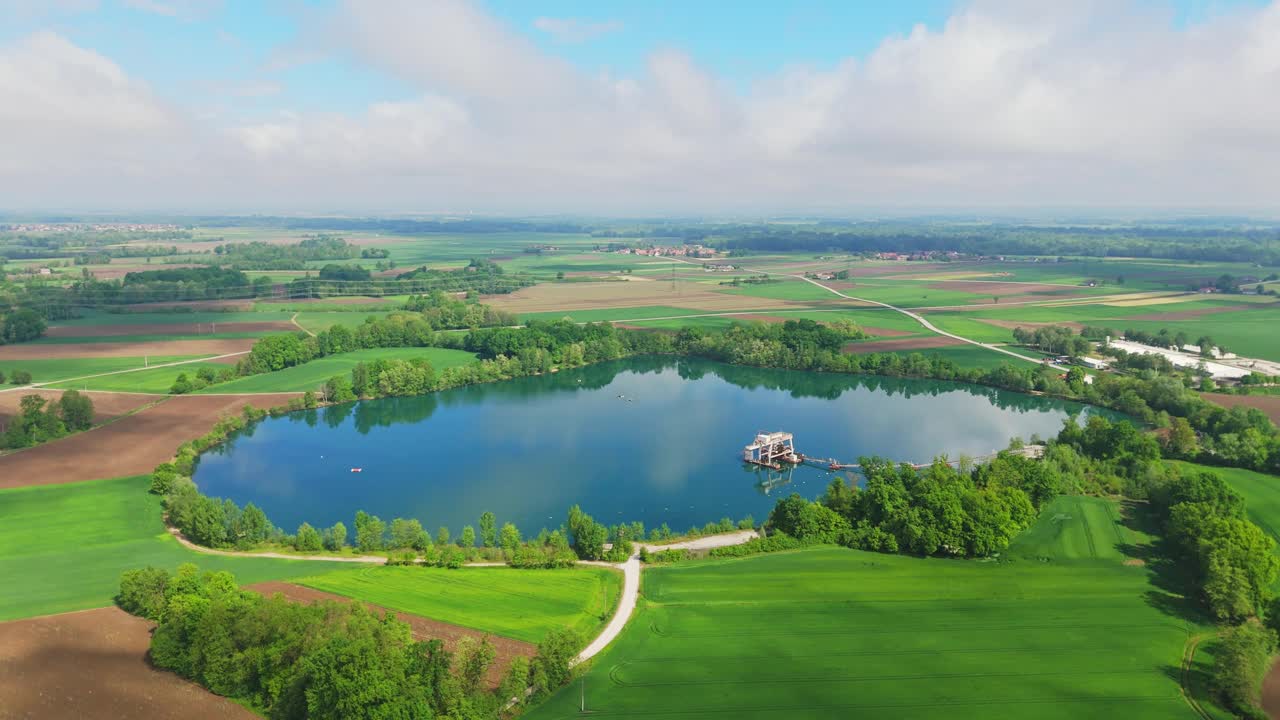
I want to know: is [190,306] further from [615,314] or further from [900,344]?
[900,344]

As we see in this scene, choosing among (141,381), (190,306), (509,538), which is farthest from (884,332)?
(190,306)

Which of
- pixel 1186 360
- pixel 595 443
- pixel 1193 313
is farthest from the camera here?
pixel 1193 313

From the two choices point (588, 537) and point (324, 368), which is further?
point (324, 368)

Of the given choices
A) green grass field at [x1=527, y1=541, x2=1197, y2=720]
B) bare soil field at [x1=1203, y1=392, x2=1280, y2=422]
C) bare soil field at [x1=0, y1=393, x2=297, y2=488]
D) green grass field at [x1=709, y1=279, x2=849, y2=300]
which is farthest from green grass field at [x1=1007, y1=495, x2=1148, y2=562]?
green grass field at [x1=709, y1=279, x2=849, y2=300]

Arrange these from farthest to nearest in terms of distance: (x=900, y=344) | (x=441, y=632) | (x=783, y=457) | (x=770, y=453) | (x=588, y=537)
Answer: (x=900, y=344), (x=783, y=457), (x=770, y=453), (x=588, y=537), (x=441, y=632)

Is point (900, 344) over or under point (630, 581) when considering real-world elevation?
over

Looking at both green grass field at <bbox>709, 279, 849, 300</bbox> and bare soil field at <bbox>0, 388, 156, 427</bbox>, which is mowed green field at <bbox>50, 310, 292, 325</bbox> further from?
green grass field at <bbox>709, 279, 849, 300</bbox>

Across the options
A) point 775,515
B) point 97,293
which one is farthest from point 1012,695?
point 97,293
